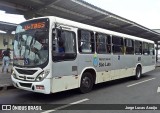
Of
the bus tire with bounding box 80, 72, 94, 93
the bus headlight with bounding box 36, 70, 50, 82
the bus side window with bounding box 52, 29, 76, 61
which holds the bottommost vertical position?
the bus tire with bounding box 80, 72, 94, 93

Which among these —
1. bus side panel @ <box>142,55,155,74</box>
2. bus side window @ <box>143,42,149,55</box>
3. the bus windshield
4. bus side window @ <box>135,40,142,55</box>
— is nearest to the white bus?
the bus windshield

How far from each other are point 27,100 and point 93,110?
2730 mm

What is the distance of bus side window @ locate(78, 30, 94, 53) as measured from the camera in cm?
948

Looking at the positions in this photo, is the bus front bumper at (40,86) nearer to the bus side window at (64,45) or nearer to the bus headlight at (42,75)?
the bus headlight at (42,75)

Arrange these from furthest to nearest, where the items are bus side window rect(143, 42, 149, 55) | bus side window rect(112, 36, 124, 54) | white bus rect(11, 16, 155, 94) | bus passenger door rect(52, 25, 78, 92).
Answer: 1. bus side window rect(143, 42, 149, 55)
2. bus side window rect(112, 36, 124, 54)
3. bus passenger door rect(52, 25, 78, 92)
4. white bus rect(11, 16, 155, 94)

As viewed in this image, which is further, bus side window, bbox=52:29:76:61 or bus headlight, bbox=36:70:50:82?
bus side window, bbox=52:29:76:61

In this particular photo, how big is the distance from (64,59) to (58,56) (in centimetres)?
36

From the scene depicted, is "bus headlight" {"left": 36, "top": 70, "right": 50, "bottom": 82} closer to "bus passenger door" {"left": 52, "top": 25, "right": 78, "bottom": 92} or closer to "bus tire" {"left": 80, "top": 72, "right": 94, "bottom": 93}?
"bus passenger door" {"left": 52, "top": 25, "right": 78, "bottom": 92}

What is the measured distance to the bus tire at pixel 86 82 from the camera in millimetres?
9664

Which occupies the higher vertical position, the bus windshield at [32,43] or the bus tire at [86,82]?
the bus windshield at [32,43]

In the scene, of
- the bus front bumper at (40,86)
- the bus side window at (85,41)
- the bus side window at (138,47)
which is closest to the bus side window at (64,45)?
the bus side window at (85,41)

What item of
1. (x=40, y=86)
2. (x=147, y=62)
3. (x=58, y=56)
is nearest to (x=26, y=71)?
(x=40, y=86)

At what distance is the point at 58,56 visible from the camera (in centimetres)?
822

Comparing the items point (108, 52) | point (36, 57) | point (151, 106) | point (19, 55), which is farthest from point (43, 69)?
point (108, 52)
